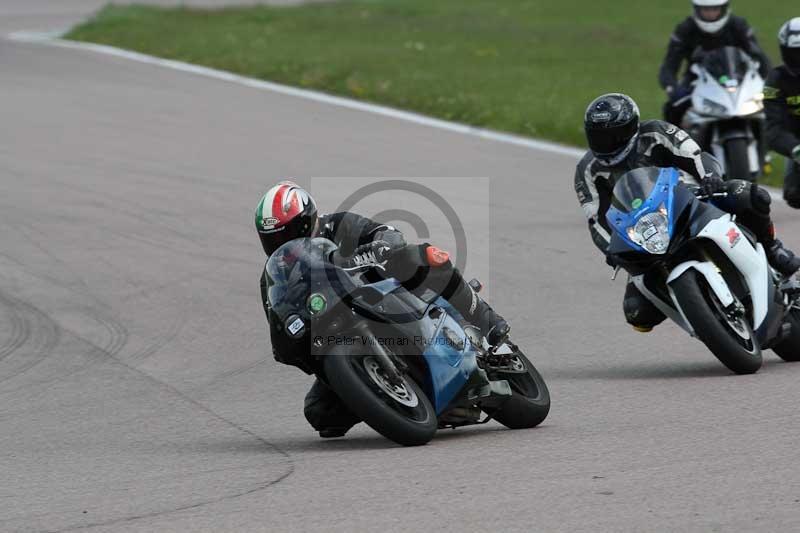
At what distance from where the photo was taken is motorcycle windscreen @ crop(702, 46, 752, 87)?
1460 cm

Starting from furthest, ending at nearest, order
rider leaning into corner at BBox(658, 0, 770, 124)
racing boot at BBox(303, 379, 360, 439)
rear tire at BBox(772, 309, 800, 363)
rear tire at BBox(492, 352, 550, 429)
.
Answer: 1. rider leaning into corner at BBox(658, 0, 770, 124)
2. rear tire at BBox(772, 309, 800, 363)
3. rear tire at BBox(492, 352, 550, 429)
4. racing boot at BBox(303, 379, 360, 439)

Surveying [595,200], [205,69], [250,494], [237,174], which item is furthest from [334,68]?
[250,494]

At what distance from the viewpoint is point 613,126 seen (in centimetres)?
934

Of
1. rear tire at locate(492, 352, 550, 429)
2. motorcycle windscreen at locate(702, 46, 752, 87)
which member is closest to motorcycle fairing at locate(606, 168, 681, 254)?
rear tire at locate(492, 352, 550, 429)

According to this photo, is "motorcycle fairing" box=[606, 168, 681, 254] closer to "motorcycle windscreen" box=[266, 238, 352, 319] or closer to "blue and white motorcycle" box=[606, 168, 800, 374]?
"blue and white motorcycle" box=[606, 168, 800, 374]

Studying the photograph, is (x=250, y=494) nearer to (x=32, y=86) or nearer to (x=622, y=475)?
(x=622, y=475)

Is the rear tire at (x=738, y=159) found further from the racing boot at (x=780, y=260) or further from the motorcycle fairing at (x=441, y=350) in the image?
the motorcycle fairing at (x=441, y=350)

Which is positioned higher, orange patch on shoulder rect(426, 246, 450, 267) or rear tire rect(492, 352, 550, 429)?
orange patch on shoulder rect(426, 246, 450, 267)

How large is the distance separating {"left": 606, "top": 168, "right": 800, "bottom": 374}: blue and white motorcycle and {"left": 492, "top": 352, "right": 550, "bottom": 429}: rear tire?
3.42ft

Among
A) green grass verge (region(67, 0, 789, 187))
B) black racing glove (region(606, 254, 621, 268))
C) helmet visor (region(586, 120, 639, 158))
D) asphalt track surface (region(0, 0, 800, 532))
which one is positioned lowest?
green grass verge (region(67, 0, 789, 187))

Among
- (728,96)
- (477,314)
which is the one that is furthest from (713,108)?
(477,314)

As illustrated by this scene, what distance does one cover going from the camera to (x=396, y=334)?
24.2 feet

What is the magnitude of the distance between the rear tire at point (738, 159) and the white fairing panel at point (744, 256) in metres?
5.42

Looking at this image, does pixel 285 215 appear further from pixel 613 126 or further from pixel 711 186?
pixel 711 186
